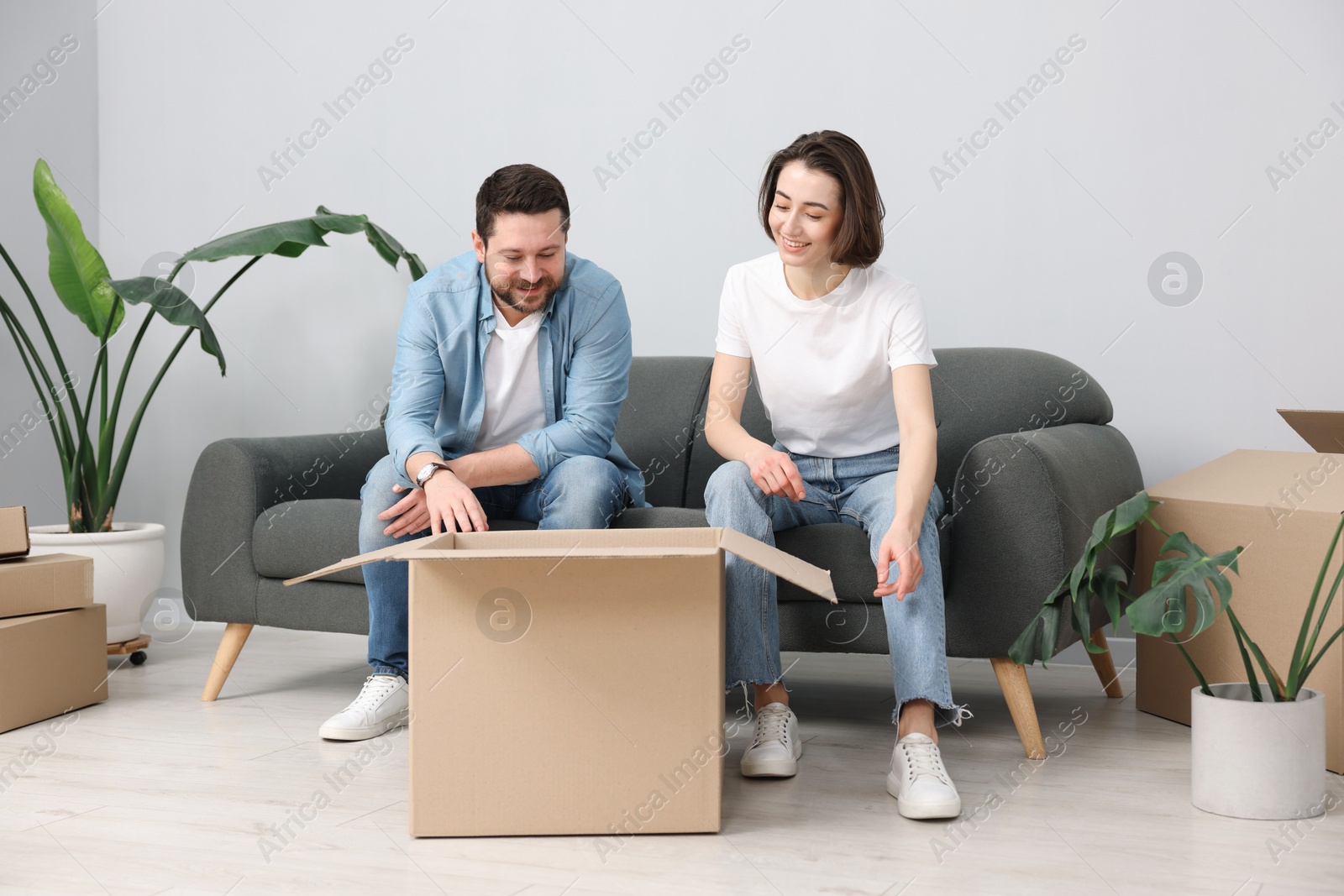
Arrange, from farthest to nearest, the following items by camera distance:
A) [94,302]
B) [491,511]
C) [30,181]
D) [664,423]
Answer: [30,181]
[94,302]
[664,423]
[491,511]

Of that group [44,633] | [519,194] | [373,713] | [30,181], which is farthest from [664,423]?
[30,181]

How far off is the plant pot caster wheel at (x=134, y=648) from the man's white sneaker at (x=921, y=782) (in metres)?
1.69

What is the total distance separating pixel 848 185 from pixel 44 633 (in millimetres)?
1499

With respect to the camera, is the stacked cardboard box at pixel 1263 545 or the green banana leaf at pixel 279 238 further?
the green banana leaf at pixel 279 238

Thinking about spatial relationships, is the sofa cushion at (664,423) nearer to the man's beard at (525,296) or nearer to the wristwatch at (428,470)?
the man's beard at (525,296)

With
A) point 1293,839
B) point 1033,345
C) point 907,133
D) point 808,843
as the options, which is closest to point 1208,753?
point 1293,839

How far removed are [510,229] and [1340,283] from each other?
5.50 ft

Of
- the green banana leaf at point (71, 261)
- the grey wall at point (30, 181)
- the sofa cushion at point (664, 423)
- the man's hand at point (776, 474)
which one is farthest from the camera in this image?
the grey wall at point (30, 181)

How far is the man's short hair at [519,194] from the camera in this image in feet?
5.48

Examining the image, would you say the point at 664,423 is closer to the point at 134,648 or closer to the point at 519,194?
the point at 519,194

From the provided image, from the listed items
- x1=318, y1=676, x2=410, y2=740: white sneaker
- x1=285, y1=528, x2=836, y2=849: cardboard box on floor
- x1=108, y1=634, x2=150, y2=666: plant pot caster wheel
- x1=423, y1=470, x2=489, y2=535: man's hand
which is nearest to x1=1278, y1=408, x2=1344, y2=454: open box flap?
x1=285, y1=528, x2=836, y2=849: cardboard box on floor

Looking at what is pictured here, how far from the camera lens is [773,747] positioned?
5.09 feet

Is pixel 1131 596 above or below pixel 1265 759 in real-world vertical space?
above

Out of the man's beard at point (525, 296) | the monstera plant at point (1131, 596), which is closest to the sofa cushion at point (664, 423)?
the man's beard at point (525, 296)
